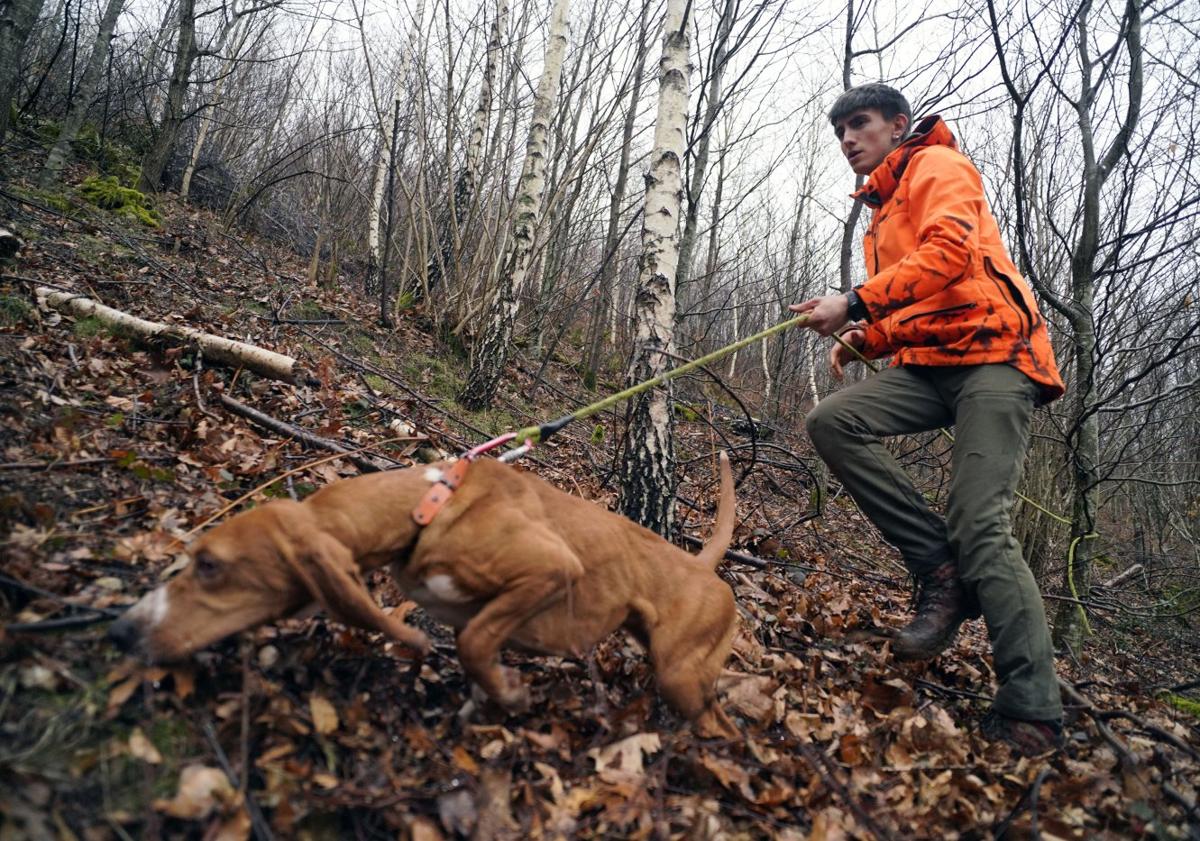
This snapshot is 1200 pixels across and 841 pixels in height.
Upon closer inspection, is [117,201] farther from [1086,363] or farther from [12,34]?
[1086,363]

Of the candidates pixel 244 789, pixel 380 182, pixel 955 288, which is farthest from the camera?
pixel 380 182

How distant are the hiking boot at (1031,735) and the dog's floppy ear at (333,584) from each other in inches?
121

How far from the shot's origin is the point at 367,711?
2506mm

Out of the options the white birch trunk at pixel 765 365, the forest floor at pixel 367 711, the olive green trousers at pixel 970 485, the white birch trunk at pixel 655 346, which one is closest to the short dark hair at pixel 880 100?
the white birch trunk at pixel 655 346

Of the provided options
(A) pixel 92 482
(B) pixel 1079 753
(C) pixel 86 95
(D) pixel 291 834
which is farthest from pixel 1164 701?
(C) pixel 86 95

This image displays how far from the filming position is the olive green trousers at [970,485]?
3.35m

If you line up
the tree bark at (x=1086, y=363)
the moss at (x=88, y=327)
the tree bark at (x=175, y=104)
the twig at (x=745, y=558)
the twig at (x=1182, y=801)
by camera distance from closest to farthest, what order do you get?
the twig at (x=1182, y=801)
the moss at (x=88, y=327)
the twig at (x=745, y=558)
the tree bark at (x=1086, y=363)
the tree bark at (x=175, y=104)

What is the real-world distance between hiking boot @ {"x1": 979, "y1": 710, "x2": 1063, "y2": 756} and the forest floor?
9 cm

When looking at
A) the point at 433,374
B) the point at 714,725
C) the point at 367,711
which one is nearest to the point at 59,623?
the point at 367,711

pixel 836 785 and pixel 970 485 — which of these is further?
pixel 970 485

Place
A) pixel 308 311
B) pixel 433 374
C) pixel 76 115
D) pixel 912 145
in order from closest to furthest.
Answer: pixel 912 145
pixel 433 374
pixel 308 311
pixel 76 115

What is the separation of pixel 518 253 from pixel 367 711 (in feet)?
21.8

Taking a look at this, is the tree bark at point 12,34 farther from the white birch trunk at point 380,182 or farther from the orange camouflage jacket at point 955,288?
the orange camouflage jacket at point 955,288

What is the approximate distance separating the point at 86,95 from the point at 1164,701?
1582cm
